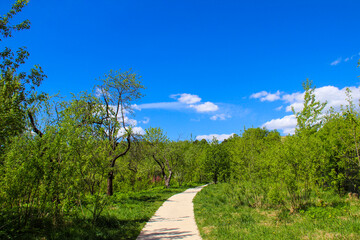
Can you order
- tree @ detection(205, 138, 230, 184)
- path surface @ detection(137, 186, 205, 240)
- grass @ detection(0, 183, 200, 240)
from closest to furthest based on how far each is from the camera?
grass @ detection(0, 183, 200, 240), path surface @ detection(137, 186, 205, 240), tree @ detection(205, 138, 230, 184)

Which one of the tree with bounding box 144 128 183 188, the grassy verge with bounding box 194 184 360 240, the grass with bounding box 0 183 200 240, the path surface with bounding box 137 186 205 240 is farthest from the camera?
the tree with bounding box 144 128 183 188

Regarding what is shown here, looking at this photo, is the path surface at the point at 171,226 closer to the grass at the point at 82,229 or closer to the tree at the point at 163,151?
the grass at the point at 82,229

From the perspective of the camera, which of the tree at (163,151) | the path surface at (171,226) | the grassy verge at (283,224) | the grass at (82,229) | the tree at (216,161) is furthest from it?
the tree at (216,161)

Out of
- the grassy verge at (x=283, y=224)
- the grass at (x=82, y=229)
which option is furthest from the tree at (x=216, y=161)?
the grass at (x=82, y=229)

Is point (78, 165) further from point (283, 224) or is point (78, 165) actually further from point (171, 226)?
point (283, 224)

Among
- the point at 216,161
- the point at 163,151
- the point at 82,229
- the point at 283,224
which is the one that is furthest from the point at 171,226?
the point at 216,161

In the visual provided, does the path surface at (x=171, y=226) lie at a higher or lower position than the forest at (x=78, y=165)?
lower

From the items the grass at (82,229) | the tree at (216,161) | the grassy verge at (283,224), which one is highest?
the tree at (216,161)

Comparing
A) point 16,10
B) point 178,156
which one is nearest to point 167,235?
point 16,10

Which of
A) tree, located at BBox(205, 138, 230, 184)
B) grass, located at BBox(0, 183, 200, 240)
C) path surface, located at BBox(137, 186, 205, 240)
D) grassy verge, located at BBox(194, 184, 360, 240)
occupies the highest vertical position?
tree, located at BBox(205, 138, 230, 184)

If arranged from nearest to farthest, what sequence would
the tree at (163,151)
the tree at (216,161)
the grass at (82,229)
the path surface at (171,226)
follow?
the grass at (82,229)
the path surface at (171,226)
the tree at (163,151)
the tree at (216,161)

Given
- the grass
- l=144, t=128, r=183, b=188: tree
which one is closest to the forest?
the grass

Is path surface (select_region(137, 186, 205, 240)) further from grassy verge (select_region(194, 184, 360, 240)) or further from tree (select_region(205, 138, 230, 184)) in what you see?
tree (select_region(205, 138, 230, 184))

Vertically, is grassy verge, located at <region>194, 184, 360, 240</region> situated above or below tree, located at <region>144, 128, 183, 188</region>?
below
